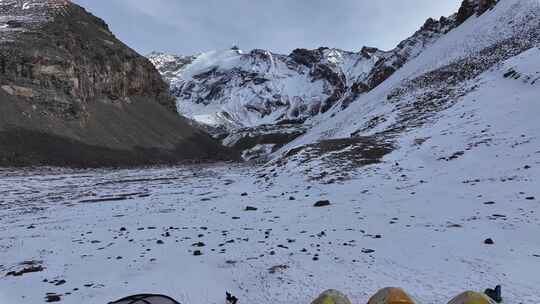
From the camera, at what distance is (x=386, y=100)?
2744 inches

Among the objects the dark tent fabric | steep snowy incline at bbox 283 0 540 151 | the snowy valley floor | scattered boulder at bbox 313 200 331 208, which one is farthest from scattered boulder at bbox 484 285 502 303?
steep snowy incline at bbox 283 0 540 151

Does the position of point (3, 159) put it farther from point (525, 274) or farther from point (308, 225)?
point (525, 274)

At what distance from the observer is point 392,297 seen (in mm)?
8695

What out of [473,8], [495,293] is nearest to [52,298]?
[495,293]

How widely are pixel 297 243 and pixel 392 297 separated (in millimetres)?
7274

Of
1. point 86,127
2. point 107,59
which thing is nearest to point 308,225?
point 86,127

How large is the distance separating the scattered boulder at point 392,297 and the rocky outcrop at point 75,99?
2557 inches

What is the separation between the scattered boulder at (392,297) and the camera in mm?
8602

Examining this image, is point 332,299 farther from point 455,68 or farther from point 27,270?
point 455,68

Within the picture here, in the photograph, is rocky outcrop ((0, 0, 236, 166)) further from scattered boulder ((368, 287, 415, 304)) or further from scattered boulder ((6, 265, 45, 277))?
scattered boulder ((368, 287, 415, 304))

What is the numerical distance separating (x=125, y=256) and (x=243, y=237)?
487 cm

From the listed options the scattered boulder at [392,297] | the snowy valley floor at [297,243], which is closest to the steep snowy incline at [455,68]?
the snowy valley floor at [297,243]

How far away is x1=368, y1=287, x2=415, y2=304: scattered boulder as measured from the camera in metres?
8.60

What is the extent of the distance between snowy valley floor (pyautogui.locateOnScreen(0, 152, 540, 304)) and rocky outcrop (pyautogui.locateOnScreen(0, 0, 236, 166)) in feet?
148
